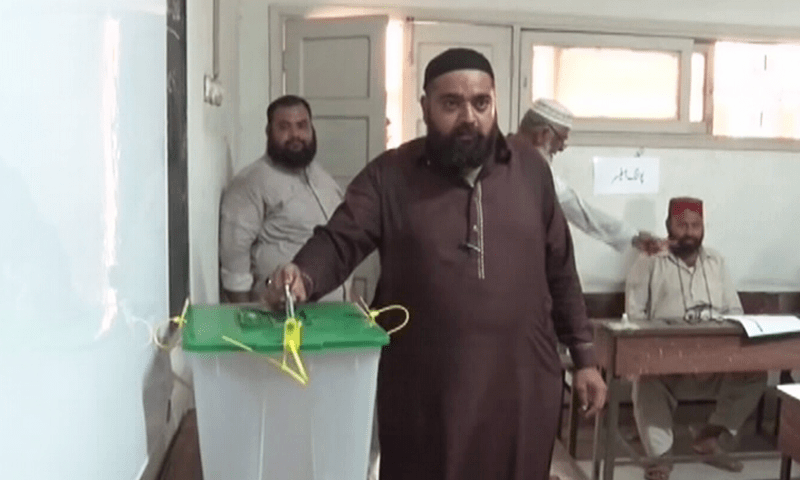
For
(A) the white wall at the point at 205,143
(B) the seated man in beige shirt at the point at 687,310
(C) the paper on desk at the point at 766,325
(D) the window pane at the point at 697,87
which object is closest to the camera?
(A) the white wall at the point at 205,143

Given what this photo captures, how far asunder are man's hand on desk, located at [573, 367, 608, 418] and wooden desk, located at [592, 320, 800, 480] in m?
1.21

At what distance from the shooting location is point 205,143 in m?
2.54

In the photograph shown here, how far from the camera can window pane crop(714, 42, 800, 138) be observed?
14.8ft

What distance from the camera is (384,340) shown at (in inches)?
47.5

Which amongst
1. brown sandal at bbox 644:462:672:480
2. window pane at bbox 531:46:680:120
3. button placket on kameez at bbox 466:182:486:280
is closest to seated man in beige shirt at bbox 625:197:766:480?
brown sandal at bbox 644:462:672:480

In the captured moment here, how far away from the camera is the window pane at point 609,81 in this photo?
433cm

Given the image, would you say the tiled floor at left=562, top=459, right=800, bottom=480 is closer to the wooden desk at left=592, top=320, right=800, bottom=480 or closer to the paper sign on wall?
the wooden desk at left=592, top=320, right=800, bottom=480

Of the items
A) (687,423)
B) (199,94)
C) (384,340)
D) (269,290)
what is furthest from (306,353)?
(687,423)

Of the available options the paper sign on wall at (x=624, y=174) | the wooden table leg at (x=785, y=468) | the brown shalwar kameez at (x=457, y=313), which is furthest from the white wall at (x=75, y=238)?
the paper sign on wall at (x=624, y=174)

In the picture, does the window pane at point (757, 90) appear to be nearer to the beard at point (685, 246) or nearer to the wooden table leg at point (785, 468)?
the beard at point (685, 246)

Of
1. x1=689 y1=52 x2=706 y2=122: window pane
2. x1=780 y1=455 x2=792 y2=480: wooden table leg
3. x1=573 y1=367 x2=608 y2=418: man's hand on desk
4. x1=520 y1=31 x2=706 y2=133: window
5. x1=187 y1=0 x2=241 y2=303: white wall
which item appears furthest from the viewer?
x1=689 y1=52 x2=706 y2=122: window pane

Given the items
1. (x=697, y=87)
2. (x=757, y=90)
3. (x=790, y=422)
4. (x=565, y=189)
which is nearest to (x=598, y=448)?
(x=790, y=422)

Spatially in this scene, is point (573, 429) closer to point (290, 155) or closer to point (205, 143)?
point (290, 155)

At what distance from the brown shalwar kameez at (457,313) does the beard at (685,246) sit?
2.25 m
